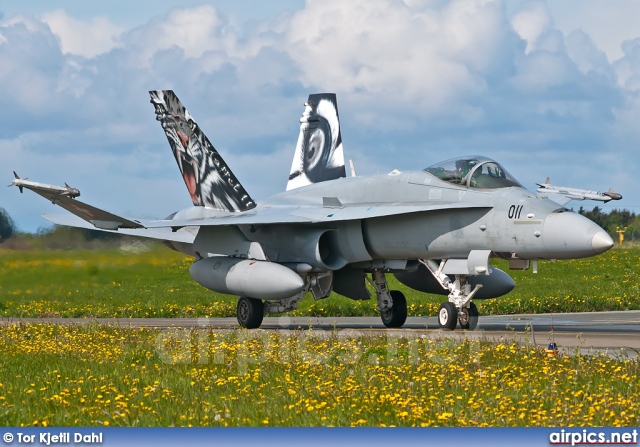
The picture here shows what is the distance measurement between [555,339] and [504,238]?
1992 millimetres

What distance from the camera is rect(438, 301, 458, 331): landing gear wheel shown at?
1622 centimetres

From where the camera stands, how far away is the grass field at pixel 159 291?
773 inches

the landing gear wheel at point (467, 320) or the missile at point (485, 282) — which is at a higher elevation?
the missile at point (485, 282)

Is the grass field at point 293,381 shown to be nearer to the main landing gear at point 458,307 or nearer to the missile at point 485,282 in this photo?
the main landing gear at point 458,307

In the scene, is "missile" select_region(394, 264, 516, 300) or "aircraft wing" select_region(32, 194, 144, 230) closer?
Result: "aircraft wing" select_region(32, 194, 144, 230)

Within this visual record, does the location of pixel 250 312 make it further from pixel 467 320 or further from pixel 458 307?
pixel 467 320

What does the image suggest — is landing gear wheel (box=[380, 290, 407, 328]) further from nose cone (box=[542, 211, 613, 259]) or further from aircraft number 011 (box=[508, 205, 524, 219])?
nose cone (box=[542, 211, 613, 259])

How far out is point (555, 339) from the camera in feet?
47.1

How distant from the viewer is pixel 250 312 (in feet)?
61.1

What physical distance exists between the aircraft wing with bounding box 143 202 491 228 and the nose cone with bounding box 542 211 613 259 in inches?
50.0

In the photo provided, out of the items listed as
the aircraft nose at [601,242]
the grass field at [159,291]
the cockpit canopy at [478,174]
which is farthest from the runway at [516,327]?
the cockpit canopy at [478,174]

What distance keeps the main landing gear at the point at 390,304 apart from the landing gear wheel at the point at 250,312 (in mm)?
2217

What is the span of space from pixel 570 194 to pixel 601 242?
10.8 ft

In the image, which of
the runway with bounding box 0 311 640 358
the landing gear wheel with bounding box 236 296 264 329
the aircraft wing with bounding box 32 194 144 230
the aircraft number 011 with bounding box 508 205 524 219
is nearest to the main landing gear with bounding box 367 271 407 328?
the runway with bounding box 0 311 640 358
